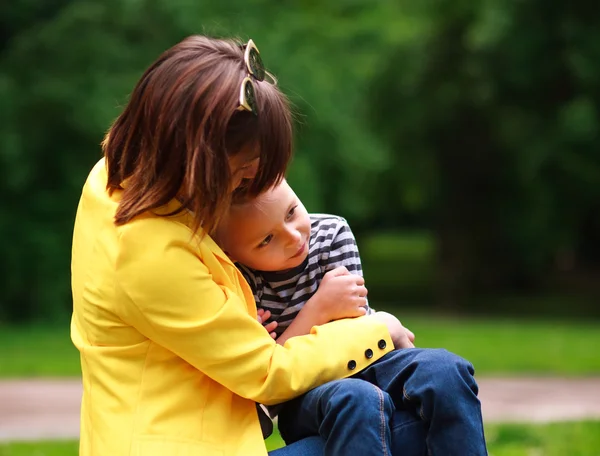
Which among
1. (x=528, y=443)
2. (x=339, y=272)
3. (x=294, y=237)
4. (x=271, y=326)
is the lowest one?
(x=528, y=443)

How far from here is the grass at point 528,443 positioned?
16.5ft

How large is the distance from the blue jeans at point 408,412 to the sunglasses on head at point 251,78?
0.61 m

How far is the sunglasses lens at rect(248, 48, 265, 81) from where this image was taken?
2.18 meters

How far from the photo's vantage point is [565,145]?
16516 mm

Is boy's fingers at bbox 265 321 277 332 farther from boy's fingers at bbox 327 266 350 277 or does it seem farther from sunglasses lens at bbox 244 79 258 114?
sunglasses lens at bbox 244 79 258 114

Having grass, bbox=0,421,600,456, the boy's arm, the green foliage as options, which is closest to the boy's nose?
the boy's arm

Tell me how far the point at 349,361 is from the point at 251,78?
25.6 inches

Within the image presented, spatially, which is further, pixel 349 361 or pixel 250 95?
pixel 349 361

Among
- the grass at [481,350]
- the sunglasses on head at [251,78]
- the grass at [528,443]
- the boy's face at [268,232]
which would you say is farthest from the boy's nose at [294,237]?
the grass at [481,350]

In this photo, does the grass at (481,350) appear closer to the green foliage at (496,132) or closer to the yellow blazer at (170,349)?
the green foliage at (496,132)

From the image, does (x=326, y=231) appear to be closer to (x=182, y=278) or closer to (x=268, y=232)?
(x=268, y=232)

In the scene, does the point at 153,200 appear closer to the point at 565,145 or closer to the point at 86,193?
the point at 86,193

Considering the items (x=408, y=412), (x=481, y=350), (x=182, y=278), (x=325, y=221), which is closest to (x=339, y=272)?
(x=325, y=221)

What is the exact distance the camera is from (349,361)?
225 cm
